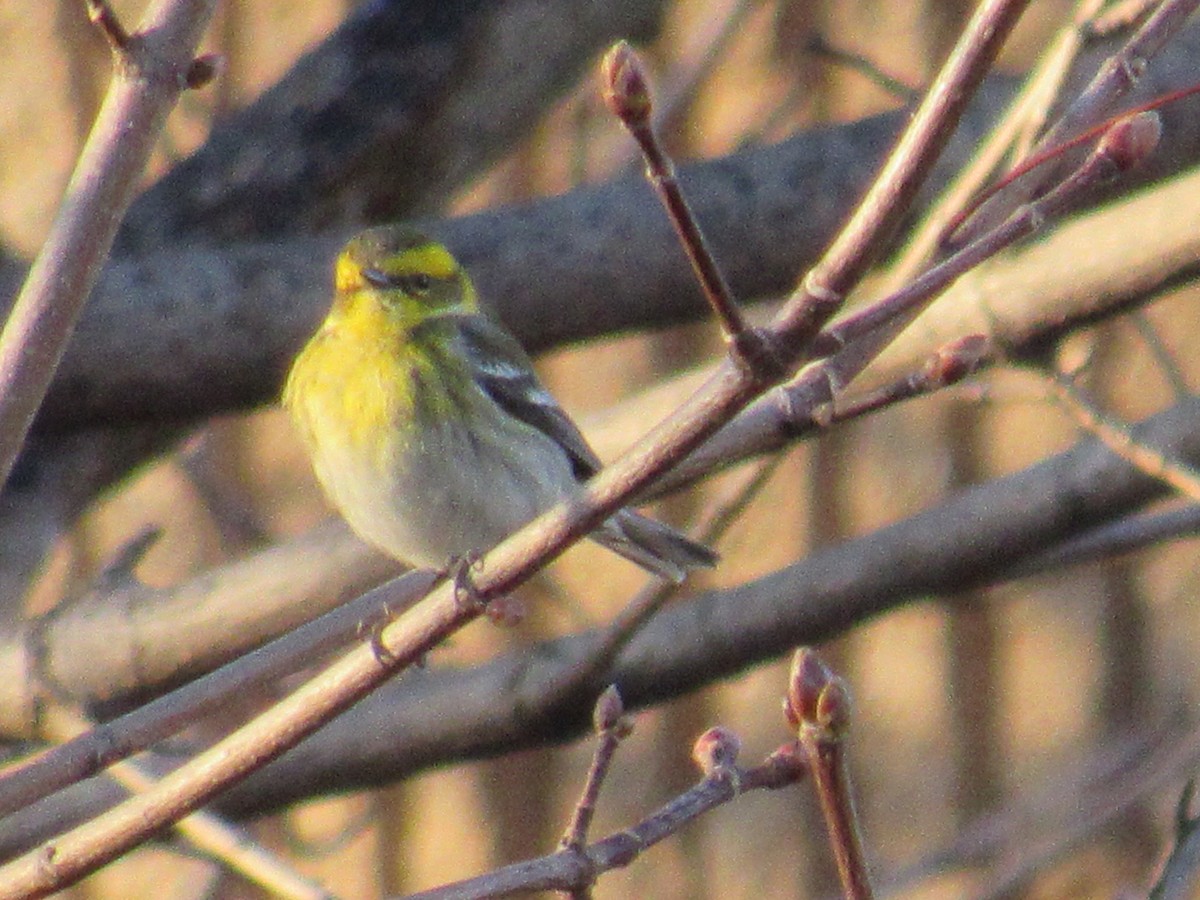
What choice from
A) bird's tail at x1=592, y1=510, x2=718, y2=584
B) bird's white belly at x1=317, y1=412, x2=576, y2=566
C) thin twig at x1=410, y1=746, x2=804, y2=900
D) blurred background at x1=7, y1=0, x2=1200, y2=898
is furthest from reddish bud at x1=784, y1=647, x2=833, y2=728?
blurred background at x1=7, y1=0, x2=1200, y2=898

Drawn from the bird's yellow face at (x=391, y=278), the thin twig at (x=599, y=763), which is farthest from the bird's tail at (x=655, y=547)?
the thin twig at (x=599, y=763)

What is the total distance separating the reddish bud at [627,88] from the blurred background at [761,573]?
3025 millimetres

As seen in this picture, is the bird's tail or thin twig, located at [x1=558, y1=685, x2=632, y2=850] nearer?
thin twig, located at [x1=558, y1=685, x2=632, y2=850]

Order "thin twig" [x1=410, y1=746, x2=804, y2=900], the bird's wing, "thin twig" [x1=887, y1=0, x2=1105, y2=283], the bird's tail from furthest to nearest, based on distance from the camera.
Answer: the bird's wing < the bird's tail < "thin twig" [x1=887, y1=0, x2=1105, y2=283] < "thin twig" [x1=410, y1=746, x2=804, y2=900]

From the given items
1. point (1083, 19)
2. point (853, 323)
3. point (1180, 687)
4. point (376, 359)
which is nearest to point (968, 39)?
point (853, 323)

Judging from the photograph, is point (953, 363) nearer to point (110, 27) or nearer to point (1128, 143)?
point (1128, 143)

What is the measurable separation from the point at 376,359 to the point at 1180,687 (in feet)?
7.59

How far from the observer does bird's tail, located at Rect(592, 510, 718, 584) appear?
3.00 metres

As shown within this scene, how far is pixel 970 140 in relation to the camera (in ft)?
11.6

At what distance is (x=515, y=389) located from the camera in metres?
3.26

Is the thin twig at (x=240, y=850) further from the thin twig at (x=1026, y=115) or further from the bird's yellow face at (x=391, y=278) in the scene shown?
the thin twig at (x=1026, y=115)

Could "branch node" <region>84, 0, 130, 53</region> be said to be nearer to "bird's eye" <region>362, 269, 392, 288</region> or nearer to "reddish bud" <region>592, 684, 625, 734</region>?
"reddish bud" <region>592, 684, 625, 734</region>

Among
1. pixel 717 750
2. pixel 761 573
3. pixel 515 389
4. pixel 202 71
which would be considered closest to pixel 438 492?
pixel 515 389

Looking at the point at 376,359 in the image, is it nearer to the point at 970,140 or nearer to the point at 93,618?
the point at 93,618
